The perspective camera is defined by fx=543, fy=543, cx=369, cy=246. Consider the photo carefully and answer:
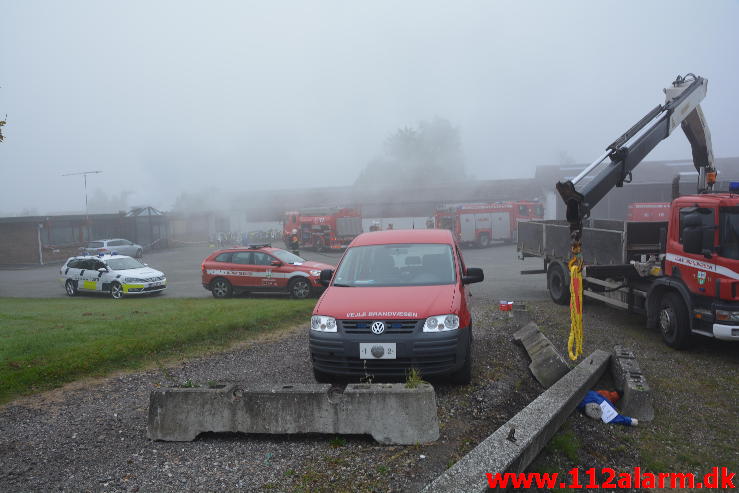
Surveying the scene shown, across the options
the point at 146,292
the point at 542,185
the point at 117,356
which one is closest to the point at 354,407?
the point at 117,356

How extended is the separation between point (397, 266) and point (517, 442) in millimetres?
3188

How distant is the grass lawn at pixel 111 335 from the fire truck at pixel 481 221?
2388cm

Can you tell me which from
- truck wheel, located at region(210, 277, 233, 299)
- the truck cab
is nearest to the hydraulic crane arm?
the truck cab

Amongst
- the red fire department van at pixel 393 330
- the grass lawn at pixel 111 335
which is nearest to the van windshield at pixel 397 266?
the red fire department van at pixel 393 330

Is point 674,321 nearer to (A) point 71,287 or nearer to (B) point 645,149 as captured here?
(B) point 645,149

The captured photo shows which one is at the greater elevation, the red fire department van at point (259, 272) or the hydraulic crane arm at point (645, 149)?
the hydraulic crane arm at point (645, 149)

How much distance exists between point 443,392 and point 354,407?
4.84 feet

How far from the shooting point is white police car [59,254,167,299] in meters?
Answer: 17.8

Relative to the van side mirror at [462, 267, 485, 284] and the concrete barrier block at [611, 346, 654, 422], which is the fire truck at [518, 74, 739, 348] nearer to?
the van side mirror at [462, 267, 485, 284]

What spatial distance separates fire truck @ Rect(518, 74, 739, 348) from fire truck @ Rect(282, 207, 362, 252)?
2534 cm

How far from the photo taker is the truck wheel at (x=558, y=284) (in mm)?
12342

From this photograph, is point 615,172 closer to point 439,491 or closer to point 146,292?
point 439,491

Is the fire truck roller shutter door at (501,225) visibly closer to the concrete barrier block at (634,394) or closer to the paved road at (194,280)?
the paved road at (194,280)

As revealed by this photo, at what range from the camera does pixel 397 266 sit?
7004 millimetres
